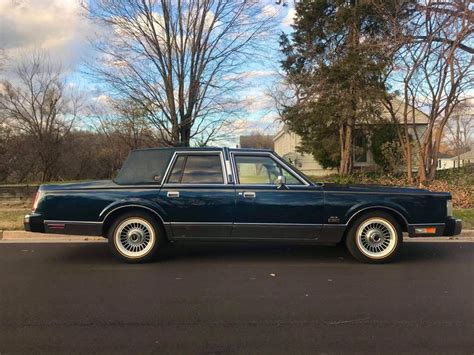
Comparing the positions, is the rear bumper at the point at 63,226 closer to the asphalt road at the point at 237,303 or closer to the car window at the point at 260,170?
the asphalt road at the point at 237,303

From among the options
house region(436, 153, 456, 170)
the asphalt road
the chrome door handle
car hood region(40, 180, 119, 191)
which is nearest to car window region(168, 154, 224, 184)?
the chrome door handle

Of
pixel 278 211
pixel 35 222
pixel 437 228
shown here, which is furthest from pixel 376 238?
pixel 35 222

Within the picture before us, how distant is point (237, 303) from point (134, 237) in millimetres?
2567

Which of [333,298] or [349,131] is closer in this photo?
[333,298]

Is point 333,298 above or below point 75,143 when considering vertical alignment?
below

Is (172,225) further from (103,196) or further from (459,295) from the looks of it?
(459,295)

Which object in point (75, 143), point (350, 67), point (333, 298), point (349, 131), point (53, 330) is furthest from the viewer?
point (75, 143)

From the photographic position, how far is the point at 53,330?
14.4ft

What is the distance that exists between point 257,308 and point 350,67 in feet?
54.7

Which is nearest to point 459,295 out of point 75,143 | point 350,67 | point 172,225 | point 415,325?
point 415,325

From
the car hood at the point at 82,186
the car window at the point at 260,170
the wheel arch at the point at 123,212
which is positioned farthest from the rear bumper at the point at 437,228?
the car hood at the point at 82,186

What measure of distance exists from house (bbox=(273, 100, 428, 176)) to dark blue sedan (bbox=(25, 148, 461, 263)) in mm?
17742

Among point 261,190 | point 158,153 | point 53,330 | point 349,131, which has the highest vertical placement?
point 349,131

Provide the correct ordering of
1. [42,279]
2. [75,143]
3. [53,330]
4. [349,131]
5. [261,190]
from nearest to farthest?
[53,330]
[42,279]
[261,190]
[349,131]
[75,143]
